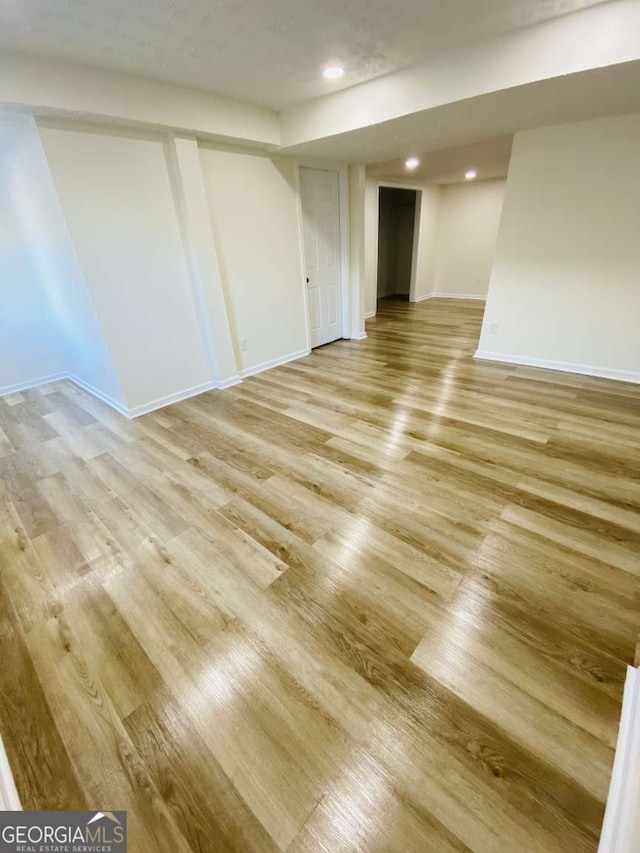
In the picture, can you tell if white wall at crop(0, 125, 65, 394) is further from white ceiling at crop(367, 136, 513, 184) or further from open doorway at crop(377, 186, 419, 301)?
open doorway at crop(377, 186, 419, 301)

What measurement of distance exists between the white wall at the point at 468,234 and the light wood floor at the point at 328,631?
5914 mm

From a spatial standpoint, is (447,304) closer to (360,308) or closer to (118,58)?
(360,308)

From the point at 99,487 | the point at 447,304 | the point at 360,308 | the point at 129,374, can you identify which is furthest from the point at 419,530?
the point at 447,304

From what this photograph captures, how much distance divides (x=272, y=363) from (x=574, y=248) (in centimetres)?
339

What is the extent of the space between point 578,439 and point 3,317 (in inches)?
228

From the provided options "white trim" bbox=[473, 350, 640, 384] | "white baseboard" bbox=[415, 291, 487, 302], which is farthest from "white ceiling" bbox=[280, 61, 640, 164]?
"white baseboard" bbox=[415, 291, 487, 302]

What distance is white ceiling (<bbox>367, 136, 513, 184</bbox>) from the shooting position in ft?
14.0

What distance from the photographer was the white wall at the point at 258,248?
3.44 metres

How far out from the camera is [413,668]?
128cm

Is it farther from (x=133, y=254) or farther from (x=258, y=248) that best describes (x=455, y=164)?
(x=133, y=254)

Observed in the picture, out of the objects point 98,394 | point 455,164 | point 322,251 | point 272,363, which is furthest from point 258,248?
point 455,164

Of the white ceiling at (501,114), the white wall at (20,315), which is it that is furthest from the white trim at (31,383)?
the white ceiling at (501,114)

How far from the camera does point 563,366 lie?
3.83 metres

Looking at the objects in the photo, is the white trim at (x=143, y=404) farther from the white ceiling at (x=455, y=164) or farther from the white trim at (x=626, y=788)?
the white trim at (x=626, y=788)
